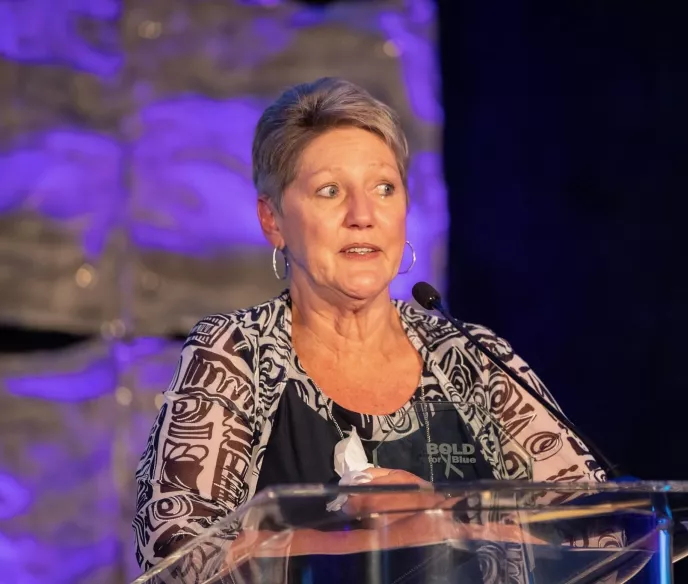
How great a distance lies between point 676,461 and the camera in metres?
2.88

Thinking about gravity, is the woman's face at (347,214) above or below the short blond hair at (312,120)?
below

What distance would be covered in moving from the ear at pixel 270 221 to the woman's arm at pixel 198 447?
0.91ft

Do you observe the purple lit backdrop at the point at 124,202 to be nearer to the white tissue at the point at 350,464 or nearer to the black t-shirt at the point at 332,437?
the black t-shirt at the point at 332,437

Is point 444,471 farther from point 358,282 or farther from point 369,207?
point 369,207

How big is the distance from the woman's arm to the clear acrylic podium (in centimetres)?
43

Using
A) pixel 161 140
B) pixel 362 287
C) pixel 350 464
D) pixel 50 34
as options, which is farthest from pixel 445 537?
pixel 50 34

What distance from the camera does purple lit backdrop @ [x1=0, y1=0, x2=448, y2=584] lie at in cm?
304

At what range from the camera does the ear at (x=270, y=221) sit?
7.41ft

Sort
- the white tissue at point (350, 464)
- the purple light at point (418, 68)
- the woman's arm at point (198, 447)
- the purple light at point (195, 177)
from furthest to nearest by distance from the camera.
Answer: the purple light at point (418, 68) < the purple light at point (195, 177) < the woman's arm at point (198, 447) < the white tissue at point (350, 464)

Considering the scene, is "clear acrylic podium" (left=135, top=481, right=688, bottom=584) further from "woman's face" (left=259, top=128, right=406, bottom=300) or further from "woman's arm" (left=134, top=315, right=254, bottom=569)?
"woman's face" (left=259, top=128, right=406, bottom=300)

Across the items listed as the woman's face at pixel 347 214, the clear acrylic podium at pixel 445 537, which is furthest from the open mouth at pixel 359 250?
the clear acrylic podium at pixel 445 537

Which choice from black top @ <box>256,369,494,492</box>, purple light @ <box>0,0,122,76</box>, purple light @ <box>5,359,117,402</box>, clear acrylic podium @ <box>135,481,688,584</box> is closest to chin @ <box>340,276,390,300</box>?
black top @ <box>256,369,494,492</box>

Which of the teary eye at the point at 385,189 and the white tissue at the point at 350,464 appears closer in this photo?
the white tissue at the point at 350,464

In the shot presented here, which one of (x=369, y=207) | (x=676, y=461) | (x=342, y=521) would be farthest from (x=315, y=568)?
(x=676, y=461)
